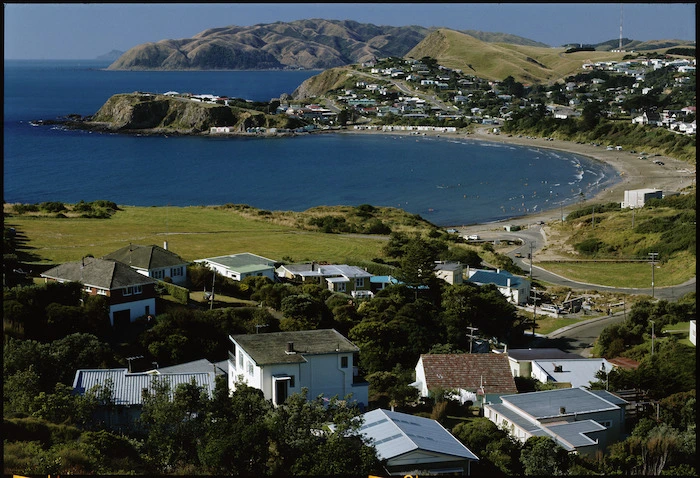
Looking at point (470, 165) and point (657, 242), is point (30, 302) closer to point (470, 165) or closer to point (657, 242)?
point (657, 242)

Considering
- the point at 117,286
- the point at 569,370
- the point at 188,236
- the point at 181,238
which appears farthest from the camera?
the point at 188,236

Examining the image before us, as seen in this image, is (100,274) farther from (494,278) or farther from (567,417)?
(494,278)

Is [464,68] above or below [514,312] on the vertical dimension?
above

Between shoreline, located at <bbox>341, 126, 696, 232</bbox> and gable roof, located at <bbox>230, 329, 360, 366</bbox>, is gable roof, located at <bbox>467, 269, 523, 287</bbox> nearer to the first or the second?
gable roof, located at <bbox>230, 329, 360, 366</bbox>

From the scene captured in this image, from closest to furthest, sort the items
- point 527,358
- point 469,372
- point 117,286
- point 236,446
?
point 236,446, point 469,372, point 117,286, point 527,358

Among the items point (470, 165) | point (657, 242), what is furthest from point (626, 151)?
point (657, 242)

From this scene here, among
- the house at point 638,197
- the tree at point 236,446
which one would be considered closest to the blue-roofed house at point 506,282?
the tree at point 236,446

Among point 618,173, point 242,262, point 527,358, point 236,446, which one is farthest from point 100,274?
point 618,173

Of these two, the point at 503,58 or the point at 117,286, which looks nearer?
the point at 117,286
